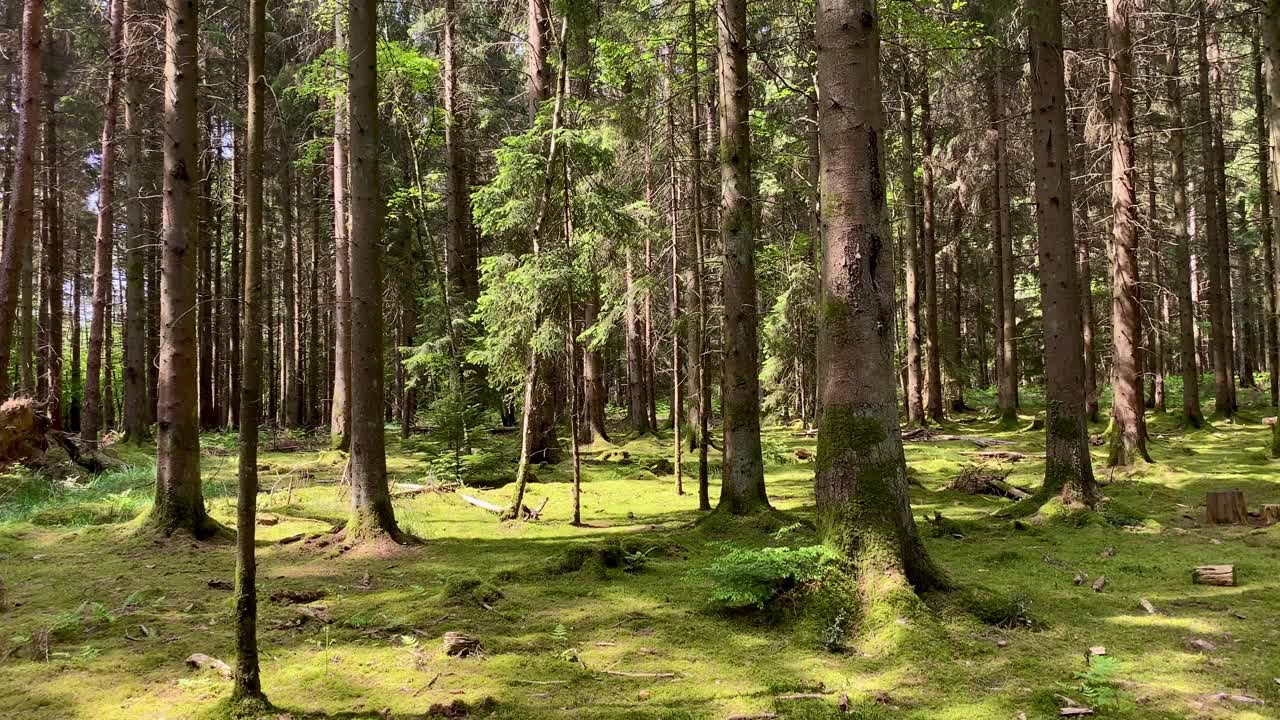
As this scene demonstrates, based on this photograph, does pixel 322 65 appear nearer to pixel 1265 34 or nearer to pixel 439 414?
pixel 439 414

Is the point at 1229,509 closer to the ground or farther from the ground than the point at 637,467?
farther from the ground

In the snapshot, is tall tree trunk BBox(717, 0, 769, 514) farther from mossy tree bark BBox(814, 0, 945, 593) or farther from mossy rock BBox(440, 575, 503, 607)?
mossy rock BBox(440, 575, 503, 607)

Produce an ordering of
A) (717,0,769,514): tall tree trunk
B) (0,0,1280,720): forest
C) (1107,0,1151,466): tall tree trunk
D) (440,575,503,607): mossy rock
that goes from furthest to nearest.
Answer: (1107,0,1151,466): tall tree trunk → (717,0,769,514): tall tree trunk → (440,575,503,607): mossy rock → (0,0,1280,720): forest

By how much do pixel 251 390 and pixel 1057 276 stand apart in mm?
9584

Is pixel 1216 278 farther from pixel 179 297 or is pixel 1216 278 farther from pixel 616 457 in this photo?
pixel 179 297

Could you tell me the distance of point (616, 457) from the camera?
16781 mm

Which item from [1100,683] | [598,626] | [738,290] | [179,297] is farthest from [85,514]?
[1100,683]

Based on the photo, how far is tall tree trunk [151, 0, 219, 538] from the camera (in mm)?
7992

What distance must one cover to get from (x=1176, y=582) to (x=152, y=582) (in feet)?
30.6

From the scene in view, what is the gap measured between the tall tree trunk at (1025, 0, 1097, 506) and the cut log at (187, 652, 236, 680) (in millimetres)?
9225

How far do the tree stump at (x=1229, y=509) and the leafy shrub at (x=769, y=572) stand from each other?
682cm

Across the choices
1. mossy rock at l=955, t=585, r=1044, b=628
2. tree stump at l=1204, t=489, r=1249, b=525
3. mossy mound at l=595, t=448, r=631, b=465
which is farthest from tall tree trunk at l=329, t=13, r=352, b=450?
tree stump at l=1204, t=489, r=1249, b=525

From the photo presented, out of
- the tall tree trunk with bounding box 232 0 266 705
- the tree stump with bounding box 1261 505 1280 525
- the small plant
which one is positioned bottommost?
the tree stump with bounding box 1261 505 1280 525

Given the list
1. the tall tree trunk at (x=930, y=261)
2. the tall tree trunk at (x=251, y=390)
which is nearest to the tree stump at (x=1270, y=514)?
the tall tree trunk at (x=251, y=390)
